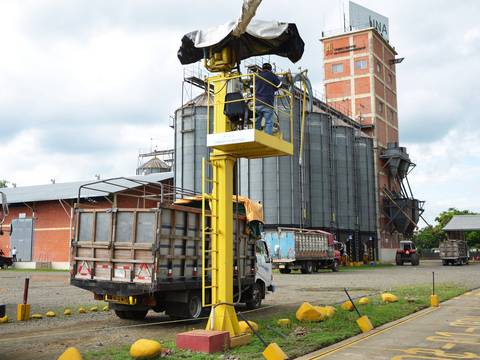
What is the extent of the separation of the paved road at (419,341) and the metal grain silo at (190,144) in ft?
119

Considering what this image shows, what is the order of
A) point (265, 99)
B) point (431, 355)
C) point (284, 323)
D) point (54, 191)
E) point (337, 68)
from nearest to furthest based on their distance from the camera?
point (431, 355) < point (265, 99) < point (284, 323) < point (54, 191) < point (337, 68)

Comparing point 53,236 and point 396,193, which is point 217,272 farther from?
point 396,193

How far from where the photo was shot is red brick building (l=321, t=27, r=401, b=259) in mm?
68438

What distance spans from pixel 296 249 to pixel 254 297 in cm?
2069

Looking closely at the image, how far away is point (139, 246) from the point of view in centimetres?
1190

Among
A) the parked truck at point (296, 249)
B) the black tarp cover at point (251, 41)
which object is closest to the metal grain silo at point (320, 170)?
the parked truck at point (296, 249)

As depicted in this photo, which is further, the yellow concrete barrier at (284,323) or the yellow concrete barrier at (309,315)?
the yellow concrete barrier at (309,315)

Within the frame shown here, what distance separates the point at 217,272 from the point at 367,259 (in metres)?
54.0

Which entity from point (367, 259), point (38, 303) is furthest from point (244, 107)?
point (367, 259)

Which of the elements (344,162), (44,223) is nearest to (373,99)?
(344,162)

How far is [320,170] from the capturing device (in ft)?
175

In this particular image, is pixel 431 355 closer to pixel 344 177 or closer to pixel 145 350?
pixel 145 350

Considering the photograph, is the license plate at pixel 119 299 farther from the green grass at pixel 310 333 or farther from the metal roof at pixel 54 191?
the metal roof at pixel 54 191

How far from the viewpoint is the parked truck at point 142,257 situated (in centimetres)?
1180
